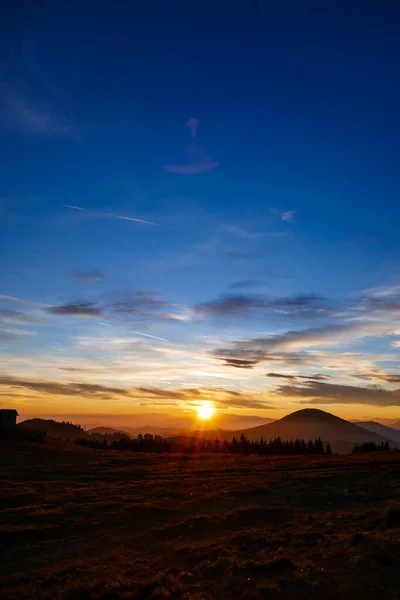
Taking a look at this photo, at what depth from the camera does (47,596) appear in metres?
13.2

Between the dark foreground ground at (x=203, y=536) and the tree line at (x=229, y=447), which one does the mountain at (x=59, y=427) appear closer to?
the tree line at (x=229, y=447)

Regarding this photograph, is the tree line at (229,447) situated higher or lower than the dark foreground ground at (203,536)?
higher

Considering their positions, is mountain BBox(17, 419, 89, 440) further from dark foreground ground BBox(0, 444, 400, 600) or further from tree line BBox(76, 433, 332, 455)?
dark foreground ground BBox(0, 444, 400, 600)

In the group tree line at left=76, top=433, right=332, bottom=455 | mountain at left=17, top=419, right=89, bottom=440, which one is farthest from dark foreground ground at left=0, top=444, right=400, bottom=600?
mountain at left=17, top=419, right=89, bottom=440

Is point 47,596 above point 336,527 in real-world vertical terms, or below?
below

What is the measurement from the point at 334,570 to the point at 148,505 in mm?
15228

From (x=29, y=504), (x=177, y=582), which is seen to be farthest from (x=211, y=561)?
(x=29, y=504)

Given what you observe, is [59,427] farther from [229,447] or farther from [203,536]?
[203,536]

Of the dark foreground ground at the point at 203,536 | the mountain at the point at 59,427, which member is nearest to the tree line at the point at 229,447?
the dark foreground ground at the point at 203,536

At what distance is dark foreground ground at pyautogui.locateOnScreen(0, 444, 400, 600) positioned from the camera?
12902mm

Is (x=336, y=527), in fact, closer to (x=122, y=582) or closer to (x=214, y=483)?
(x=122, y=582)

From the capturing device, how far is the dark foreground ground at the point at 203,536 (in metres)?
12.9

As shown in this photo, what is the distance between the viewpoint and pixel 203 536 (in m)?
→ 20.3

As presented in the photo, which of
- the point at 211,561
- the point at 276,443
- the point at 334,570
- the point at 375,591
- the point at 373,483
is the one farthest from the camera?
the point at 276,443
